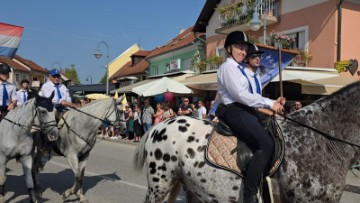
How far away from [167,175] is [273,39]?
505 inches

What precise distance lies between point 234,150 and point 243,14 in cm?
1567

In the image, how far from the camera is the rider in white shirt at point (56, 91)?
705cm

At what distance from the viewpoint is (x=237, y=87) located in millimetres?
3547

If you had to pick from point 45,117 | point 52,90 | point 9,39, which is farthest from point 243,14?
point 45,117

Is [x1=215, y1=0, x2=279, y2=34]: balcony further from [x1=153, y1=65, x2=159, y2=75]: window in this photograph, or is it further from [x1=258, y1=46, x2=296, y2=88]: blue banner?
[x1=153, y1=65, x2=159, y2=75]: window

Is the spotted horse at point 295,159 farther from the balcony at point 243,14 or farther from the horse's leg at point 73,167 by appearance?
the balcony at point 243,14

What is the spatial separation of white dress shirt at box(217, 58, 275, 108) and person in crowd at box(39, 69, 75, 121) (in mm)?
4230

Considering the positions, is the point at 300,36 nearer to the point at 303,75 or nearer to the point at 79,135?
the point at 303,75

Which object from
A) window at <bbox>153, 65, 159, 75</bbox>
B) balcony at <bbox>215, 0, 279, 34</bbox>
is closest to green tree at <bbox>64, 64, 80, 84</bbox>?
window at <bbox>153, 65, 159, 75</bbox>

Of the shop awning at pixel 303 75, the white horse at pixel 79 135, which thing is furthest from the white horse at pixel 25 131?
the shop awning at pixel 303 75

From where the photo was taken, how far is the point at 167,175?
166 inches

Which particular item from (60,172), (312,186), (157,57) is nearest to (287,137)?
(312,186)

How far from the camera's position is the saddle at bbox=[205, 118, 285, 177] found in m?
3.59

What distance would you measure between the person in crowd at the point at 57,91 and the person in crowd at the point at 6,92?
21.1 inches
